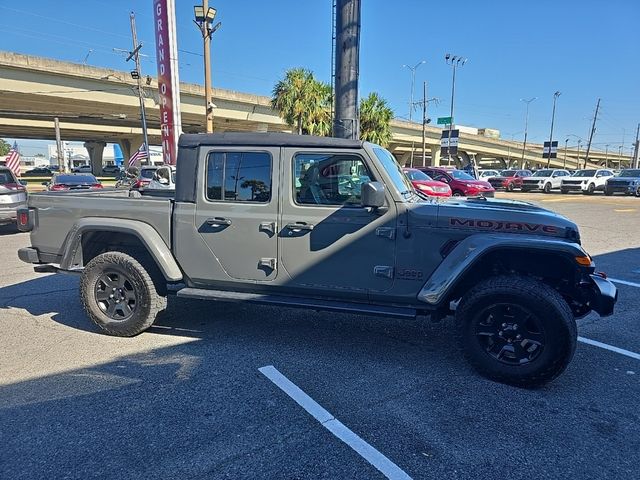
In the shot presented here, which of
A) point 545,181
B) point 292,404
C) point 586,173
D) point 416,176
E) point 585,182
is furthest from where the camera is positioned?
point 545,181

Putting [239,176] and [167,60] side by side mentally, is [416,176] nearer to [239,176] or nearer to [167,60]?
[167,60]

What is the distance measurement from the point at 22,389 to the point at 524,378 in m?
3.85

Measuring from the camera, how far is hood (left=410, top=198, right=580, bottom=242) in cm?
336

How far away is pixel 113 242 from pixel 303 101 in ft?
95.1

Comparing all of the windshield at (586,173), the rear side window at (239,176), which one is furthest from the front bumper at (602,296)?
the windshield at (586,173)

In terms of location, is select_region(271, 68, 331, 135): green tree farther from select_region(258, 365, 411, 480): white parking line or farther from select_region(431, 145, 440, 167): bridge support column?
select_region(431, 145, 440, 167): bridge support column

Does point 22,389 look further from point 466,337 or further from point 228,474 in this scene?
point 466,337

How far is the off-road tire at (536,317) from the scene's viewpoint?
315cm

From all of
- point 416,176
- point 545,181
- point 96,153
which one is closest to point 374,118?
point 545,181

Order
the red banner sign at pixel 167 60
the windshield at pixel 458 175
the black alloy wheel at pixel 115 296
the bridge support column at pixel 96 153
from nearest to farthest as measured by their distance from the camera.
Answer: the black alloy wheel at pixel 115 296 < the red banner sign at pixel 167 60 < the windshield at pixel 458 175 < the bridge support column at pixel 96 153

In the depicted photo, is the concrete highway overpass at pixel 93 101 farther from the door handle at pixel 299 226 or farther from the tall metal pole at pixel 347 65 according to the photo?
the door handle at pixel 299 226

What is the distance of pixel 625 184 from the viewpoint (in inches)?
1011

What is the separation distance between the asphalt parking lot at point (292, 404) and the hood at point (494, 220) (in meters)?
1.22

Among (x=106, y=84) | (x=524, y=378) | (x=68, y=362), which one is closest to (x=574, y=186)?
(x=524, y=378)
